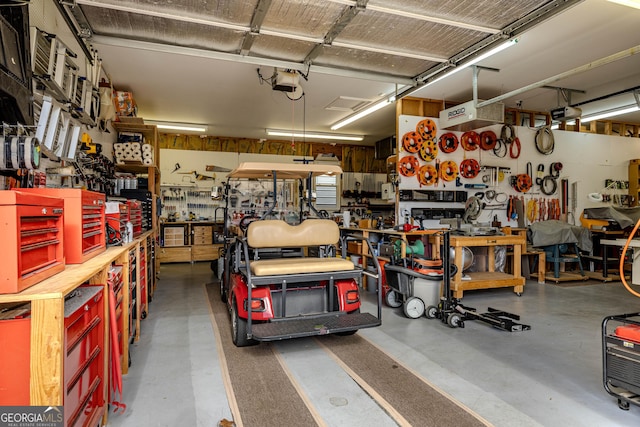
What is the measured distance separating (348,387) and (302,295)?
1105 millimetres

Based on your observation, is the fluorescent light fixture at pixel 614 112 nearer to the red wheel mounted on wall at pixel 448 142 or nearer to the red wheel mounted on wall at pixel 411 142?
the red wheel mounted on wall at pixel 448 142

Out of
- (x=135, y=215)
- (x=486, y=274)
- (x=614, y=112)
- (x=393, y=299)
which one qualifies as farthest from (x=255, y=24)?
→ (x=614, y=112)

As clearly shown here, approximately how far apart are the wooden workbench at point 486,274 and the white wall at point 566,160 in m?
1.98

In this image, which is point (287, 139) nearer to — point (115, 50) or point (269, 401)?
point (115, 50)

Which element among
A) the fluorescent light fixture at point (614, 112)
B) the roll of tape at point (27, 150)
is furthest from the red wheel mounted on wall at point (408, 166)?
the roll of tape at point (27, 150)

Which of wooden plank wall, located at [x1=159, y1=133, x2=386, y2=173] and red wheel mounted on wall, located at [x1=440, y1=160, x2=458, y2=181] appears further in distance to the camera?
wooden plank wall, located at [x1=159, y1=133, x2=386, y2=173]

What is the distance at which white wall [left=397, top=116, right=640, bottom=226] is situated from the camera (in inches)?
301

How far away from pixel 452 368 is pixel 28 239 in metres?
3.03

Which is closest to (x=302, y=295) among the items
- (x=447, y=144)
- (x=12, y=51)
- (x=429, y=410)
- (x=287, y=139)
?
(x=429, y=410)

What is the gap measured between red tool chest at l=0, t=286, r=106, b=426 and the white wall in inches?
240

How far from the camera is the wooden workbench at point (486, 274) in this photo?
543 centimetres

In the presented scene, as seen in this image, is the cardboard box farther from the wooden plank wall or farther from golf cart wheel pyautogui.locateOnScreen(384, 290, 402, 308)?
the wooden plank wall

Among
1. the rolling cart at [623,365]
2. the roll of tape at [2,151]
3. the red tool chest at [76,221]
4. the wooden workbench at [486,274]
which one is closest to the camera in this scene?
the roll of tape at [2,151]

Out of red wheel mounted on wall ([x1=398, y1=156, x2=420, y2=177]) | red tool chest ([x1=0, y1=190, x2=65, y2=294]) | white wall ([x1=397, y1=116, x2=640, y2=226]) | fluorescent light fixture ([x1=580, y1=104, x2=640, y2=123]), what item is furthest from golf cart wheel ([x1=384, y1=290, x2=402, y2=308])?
fluorescent light fixture ([x1=580, y1=104, x2=640, y2=123])
